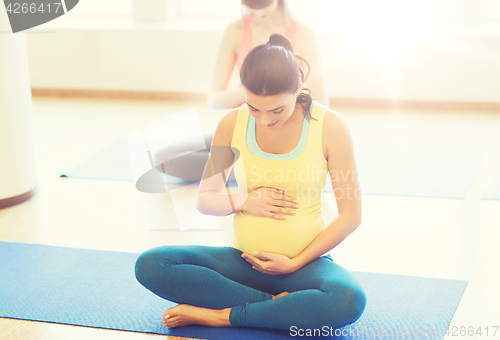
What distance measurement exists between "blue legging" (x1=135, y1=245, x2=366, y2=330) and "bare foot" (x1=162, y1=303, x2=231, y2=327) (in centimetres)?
1

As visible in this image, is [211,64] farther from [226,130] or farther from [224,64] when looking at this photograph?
[226,130]

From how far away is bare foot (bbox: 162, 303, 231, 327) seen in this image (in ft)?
5.34

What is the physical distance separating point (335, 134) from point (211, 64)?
10.2ft

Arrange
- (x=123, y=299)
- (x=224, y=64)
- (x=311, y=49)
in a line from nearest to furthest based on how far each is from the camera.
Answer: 1. (x=123, y=299)
2. (x=311, y=49)
3. (x=224, y=64)

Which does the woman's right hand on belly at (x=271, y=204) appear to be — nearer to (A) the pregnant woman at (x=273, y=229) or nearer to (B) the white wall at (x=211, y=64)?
(A) the pregnant woman at (x=273, y=229)

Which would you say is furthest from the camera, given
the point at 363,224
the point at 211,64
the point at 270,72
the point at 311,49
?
the point at 211,64

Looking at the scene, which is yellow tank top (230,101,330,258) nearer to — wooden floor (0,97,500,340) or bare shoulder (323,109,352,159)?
bare shoulder (323,109,352,159)

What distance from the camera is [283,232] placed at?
5.26 ft

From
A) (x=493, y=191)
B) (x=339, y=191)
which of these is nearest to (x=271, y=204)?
(x=339, y=191)

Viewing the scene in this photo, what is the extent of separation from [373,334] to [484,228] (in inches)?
37.1

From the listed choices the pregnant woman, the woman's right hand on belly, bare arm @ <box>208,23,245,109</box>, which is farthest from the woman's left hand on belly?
bare arm @ <box>208,23,245,109</box>

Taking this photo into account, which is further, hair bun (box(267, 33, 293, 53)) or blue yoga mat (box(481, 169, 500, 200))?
blue yoga mat (box(481, 169, 500, 200))

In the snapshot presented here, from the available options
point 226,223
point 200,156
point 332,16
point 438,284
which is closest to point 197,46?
point 332,16

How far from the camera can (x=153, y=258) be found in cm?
162
